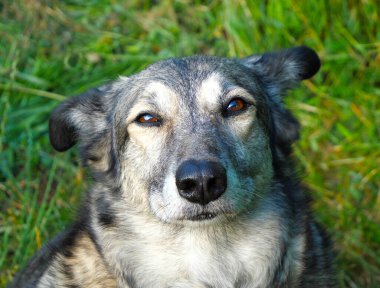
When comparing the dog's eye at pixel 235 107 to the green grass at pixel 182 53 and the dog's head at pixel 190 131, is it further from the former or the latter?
the green grass at pixel 182 53

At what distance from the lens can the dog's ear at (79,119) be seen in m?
4.09

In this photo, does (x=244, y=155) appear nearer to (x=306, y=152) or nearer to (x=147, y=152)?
(x=147, y=152)

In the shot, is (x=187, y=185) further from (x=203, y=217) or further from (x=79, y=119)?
(x=79, y=119)

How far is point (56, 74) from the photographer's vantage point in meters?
6.53

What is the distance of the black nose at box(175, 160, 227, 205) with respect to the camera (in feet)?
10.9

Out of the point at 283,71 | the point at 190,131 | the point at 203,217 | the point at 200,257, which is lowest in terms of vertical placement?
the point at 200,257

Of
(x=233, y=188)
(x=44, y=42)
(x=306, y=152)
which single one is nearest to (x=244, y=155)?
(x=233, y=188)

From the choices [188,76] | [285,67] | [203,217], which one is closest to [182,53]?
[285,67]

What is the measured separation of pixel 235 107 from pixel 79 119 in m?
0.96

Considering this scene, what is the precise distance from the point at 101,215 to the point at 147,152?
0.48 metres

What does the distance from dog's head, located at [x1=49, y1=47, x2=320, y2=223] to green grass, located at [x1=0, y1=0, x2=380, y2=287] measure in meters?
1.42

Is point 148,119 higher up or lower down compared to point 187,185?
higher up

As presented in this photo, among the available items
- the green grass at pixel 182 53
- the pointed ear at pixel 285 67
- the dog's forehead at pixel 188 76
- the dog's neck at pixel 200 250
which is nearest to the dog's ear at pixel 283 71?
the pointed ear at pixel 285 67

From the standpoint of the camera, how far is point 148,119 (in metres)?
3.77
